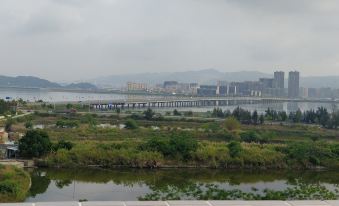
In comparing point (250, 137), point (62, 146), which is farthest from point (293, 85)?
point (62, 146)

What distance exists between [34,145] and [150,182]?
340 cm

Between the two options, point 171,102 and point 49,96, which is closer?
point 171,102

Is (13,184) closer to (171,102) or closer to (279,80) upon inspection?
(171,102)

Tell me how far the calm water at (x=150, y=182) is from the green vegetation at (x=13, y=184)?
0.79ft

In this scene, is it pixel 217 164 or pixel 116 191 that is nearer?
pixel 116 191

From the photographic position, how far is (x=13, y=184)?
9.27 meters

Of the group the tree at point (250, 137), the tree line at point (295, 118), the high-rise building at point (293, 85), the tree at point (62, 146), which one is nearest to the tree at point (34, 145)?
the tree at point (62, 146)

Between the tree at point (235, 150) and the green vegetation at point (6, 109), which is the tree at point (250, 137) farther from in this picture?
the green vegetation at point (6, 109)

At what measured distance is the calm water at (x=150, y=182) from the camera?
10273 mm

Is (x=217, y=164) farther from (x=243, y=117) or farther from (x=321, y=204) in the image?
(x=243, y=117)

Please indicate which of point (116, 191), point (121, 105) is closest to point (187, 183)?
point (116, 191)

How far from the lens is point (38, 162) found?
1288 cm

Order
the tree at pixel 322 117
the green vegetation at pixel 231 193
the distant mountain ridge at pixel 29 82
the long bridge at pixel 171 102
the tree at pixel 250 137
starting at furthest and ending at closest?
the distant mountain ridge at pixel 29 82, the long bridge at pixel 171 102, the tree at pixel 322 117, the tree at pixel 250 137, the green vegetation at pixel 231 193

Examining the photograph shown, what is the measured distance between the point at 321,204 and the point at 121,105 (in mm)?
41720
